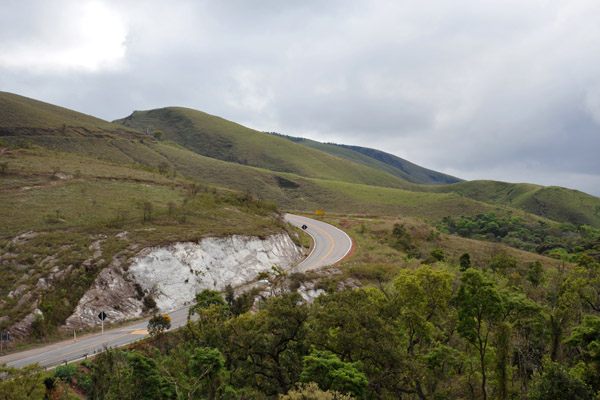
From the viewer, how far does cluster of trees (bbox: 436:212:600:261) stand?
85.8 meters

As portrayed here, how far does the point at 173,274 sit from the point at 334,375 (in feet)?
76.2

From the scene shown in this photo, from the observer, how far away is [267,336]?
15414mm

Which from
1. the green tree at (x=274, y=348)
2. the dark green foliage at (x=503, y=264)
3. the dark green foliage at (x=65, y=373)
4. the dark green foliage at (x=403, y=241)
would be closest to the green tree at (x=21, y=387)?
the dark green foliage at (x=65, y=373)

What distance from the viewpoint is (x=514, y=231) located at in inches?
3632

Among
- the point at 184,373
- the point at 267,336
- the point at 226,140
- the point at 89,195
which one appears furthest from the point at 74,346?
the point at 226,140

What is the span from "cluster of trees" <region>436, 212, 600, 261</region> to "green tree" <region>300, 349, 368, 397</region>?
261 ft

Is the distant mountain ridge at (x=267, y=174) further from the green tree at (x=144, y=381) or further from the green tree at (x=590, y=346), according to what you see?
the green tree at (x=590, y=346)

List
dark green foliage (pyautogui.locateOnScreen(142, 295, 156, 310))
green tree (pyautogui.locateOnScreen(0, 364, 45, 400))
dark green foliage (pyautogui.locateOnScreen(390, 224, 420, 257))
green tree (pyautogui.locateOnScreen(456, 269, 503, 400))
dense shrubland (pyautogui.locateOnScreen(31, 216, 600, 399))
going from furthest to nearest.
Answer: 1. dark green foliage (pyautogui.locateOnScreen(390, 224, 420, 257))
2. dark green foliage (pyautogui.locateOnScreen(142, 295, 156, 310))
3. green tree (pyautogui.locateOnScreen(456, 269, 503, 400))
4. dense shrubland (pyautogui.locateOnScreen(31, 216, 600, 399))
5. green tree (pyautogui.locateOnScreen(0, 364, 45, 400))

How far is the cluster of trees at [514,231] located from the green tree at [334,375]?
79.6m

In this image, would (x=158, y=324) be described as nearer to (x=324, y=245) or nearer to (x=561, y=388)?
(x=561, y=388)

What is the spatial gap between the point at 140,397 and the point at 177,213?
28.2 metres

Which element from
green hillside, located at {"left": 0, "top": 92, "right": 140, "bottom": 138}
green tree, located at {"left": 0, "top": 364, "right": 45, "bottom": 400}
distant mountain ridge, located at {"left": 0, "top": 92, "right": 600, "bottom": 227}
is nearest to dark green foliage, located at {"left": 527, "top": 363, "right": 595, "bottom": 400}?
green tree, located at {"left": 0, "top": 364, "right": 45, "bottom": 400}

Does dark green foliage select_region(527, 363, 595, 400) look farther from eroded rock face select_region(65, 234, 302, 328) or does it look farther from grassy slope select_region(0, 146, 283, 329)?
grassy slope select_region(0, 146, 283, 329)

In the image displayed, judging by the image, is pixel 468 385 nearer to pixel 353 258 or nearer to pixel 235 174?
pixel 353 258
